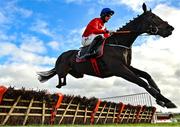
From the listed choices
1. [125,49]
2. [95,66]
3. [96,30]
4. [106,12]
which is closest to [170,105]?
[125,49]

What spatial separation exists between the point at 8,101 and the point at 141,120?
45.1 feet

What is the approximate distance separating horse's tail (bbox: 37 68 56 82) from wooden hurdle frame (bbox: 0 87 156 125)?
4.50 ft

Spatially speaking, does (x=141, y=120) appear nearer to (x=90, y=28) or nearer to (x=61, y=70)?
(x=61, y=70)

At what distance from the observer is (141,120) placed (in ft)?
83.7

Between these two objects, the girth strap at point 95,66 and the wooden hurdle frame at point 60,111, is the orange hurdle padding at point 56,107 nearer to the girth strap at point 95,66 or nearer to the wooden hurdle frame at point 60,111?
the wooden hurdle frame at point 60,111

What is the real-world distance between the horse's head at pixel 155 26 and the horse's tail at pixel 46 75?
4.36 metres

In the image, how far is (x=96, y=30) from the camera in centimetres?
1027

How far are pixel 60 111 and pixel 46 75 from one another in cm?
390

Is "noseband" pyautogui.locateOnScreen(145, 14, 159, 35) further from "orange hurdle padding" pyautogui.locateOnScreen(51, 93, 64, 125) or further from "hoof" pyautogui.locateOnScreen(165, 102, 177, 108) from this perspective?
"orange hurdle padding" pyautogui.locateOnScreen(51, 93, 64, 125)

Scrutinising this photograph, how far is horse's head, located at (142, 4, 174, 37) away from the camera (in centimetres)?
1004

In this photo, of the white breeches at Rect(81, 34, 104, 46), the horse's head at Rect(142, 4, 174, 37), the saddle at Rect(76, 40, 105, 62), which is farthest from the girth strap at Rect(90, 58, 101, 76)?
the horse's head at Rect(142, 4, 174, 37)

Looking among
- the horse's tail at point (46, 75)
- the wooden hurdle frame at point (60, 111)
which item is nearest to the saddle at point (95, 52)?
the horse's tail at point (46, 75)

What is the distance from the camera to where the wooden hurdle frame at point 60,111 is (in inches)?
540

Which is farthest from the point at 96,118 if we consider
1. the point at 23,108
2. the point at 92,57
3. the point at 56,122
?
the point at 92,57
